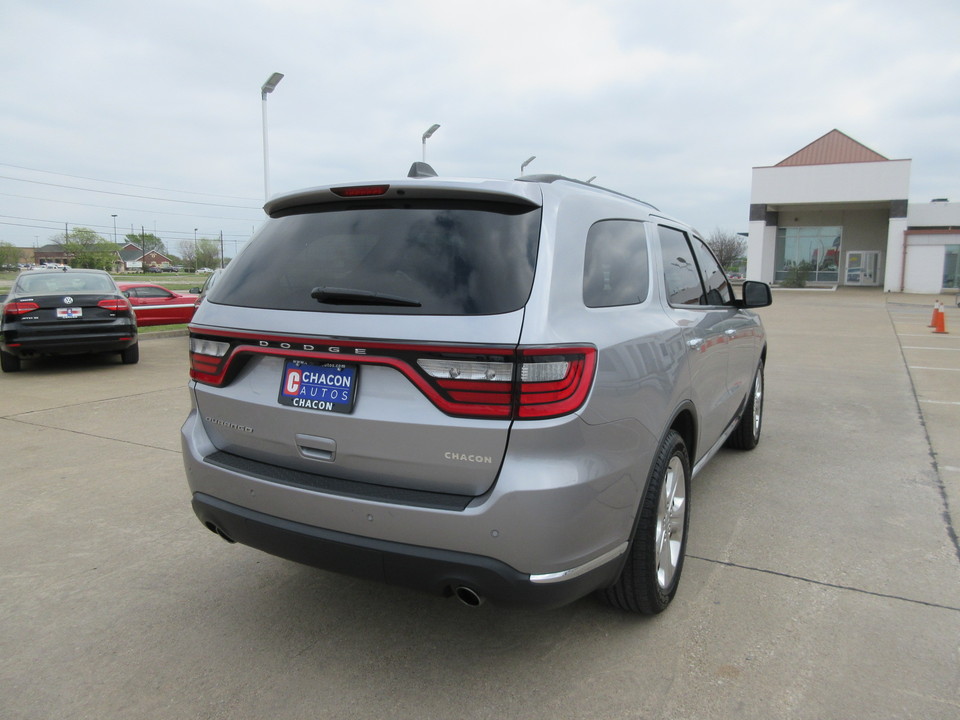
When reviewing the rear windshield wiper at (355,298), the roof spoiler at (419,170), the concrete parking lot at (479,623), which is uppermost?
the roof spoiler at (419,170)

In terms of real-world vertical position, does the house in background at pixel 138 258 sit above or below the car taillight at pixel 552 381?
above

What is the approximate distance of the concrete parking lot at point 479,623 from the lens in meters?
2.44

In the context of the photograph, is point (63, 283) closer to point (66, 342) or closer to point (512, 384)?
point (66, 342)

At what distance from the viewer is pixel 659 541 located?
289cm

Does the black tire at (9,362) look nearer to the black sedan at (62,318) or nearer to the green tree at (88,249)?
the black sedan at (62,318)

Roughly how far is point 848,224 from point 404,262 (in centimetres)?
4533

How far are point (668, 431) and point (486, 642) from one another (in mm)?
1146

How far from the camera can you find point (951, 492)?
4613mm

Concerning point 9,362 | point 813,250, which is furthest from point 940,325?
point 813,250

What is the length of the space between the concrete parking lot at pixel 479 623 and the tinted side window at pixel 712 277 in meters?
1.28

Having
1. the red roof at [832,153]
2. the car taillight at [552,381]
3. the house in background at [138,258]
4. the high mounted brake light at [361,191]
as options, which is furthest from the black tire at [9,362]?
the house in background at [138,258]

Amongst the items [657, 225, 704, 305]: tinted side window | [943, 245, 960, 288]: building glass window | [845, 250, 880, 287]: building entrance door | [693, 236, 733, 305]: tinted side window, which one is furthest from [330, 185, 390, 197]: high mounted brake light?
[845, 250, 880, 287]: building entrance door

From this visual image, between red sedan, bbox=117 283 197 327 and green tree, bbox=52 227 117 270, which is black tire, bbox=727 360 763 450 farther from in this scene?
green tree, bbox=52 227 117 270

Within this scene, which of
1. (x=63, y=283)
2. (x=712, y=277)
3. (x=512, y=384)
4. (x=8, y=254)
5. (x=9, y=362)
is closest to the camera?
(x=512, y=384)
